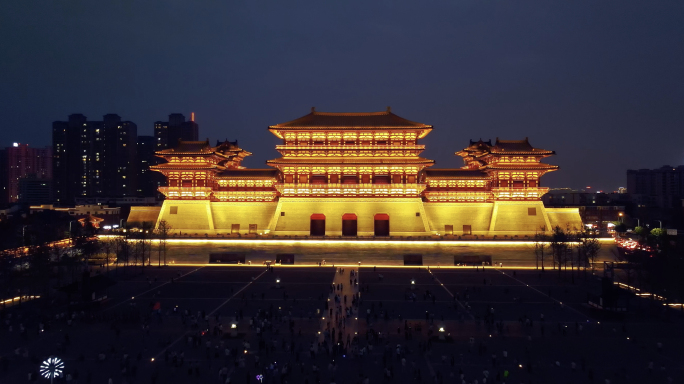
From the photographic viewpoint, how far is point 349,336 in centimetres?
2372

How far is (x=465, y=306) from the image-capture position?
30.4 meters

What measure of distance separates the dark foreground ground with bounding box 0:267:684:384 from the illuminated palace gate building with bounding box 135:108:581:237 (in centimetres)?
1780

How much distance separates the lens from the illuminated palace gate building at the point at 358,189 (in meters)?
54.7

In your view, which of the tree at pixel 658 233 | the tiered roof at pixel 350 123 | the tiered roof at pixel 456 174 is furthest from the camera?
the tiered roof at pixel 456 174

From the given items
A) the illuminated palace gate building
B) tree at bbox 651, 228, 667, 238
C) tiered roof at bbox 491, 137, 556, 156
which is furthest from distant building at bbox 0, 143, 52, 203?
tree at bbox 651, 228, 667, 238

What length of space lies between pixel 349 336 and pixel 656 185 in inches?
5831

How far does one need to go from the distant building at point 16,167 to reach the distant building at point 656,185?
175m

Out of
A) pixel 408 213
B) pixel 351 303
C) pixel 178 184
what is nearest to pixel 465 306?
pixel 351 303

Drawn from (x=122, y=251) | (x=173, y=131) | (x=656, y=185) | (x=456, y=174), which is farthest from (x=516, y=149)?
(x=173, y=131)

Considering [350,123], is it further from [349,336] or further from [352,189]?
[349,336]

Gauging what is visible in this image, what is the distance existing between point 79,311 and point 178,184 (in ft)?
104

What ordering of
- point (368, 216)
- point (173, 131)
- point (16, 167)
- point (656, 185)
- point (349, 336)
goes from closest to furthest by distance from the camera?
point (349, 336) → point (368, 216) → point (656, 185) → point (173, 131) → point (16, 167)

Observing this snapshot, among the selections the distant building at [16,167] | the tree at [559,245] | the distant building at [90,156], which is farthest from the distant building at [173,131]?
the tree at [559,245]

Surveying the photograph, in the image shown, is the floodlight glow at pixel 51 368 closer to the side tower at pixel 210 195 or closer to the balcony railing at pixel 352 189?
the side tower at pixel 210 195
